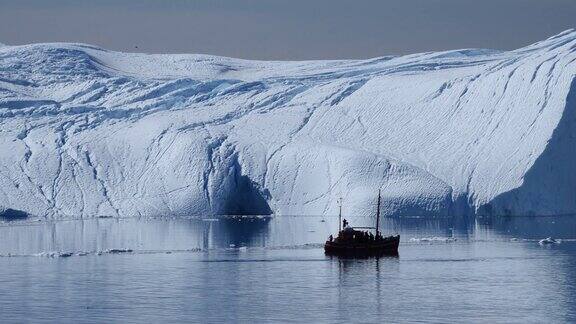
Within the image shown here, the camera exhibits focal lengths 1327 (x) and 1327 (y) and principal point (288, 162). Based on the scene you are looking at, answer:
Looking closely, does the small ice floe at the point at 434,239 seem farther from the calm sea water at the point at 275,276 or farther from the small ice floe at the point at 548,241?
the small ice floe at the point at 548,241

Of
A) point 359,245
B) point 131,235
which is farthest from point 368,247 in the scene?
point 131,235

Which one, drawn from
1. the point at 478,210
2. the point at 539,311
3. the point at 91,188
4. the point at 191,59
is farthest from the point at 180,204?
the point at 539,311

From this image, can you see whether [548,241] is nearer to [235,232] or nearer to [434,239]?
[434,239]

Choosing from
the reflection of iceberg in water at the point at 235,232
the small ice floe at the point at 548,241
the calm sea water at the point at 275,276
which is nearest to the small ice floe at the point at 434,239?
the calm sea water at the point at 275,276

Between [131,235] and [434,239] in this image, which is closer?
[434,239]

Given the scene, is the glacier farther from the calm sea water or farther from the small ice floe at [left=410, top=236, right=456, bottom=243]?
the small ice floe at [left=410, top=236, right=456, bottom=243]

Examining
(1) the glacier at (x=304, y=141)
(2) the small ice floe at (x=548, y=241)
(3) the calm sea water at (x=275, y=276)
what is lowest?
(3) the calm sea water at (x=275, y=276)

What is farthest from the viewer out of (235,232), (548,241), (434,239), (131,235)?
(235,232)
